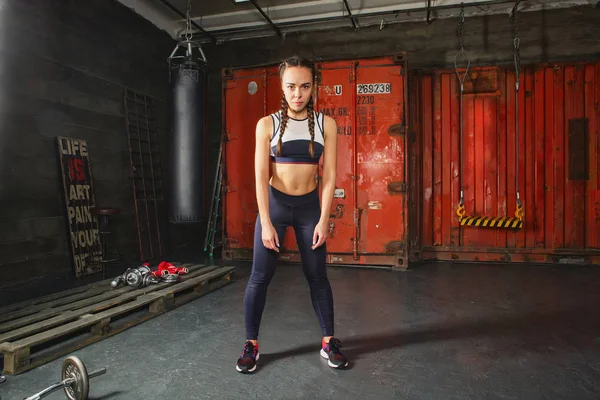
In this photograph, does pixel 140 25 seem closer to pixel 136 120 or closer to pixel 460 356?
pixel 136 120

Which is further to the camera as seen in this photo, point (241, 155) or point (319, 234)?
point (241, 155)

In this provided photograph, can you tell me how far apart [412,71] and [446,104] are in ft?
2.29

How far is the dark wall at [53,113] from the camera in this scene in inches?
152

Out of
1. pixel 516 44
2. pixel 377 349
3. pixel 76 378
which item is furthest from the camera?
pixel 516 44

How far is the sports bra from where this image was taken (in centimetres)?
213

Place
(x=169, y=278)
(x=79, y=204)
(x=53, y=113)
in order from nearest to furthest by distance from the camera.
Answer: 1. (x=169, y=278)
2. (x=53, y=113)
3. (x=79, y=204)

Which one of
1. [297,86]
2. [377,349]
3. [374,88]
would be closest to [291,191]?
[297,86]

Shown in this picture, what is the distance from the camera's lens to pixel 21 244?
3.94 meters

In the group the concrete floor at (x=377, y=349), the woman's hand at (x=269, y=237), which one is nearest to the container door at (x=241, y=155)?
the concrete floor at (x=377, y=349)

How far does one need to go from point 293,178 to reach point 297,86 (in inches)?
19.6

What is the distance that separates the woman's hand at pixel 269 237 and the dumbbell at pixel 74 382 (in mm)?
1019

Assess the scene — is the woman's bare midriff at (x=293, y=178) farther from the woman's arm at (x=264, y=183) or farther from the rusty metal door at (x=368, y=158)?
the rusty metal door at (x=368, y=158)

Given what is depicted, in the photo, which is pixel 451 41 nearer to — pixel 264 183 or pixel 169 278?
pixel 264 183

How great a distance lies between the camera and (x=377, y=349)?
246 centimetres
